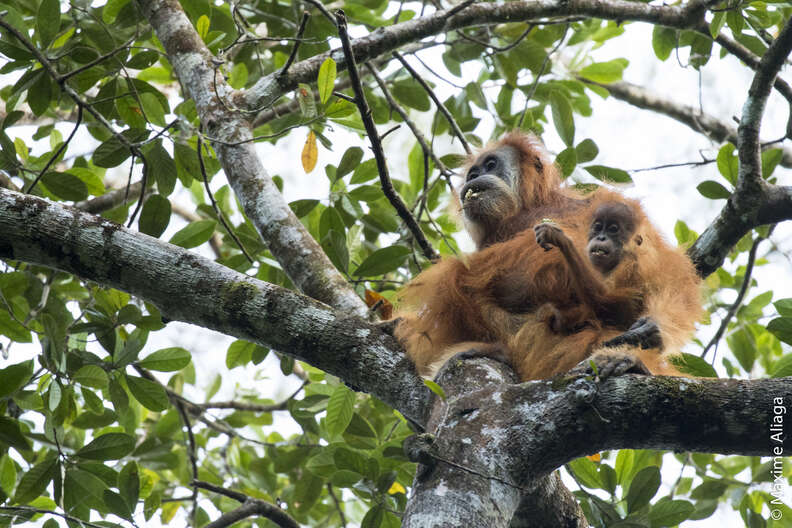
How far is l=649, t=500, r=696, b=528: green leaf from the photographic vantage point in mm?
3670

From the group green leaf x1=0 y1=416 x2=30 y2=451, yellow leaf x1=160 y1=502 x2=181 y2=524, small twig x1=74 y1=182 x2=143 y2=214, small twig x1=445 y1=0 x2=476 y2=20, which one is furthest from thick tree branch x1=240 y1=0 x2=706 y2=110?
yellow leaf x1=160 y1=502 x2=181 y2=524

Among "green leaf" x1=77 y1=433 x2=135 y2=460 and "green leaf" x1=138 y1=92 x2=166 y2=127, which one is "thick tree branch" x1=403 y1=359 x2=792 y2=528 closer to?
"green leaf" x1=77 y1=433 x2=135 y2=460

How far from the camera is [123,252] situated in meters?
3.06

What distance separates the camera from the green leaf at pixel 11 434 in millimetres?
3635

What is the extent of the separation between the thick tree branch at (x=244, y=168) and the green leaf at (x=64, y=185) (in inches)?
32.4

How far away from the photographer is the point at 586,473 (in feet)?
13.1

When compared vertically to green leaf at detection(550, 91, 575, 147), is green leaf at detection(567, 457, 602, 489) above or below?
below

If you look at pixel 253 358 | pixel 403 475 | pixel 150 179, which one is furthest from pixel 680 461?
pixel 150 179

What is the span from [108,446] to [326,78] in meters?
2.21

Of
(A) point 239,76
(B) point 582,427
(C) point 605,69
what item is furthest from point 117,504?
(C) point 605,69

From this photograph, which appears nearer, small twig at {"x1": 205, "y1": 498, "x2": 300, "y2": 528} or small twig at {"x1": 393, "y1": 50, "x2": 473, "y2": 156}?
small twig at {"x1": 205, "y1": 498, "x2": 300, "y2": 528}

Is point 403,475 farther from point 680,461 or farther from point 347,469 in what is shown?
point 680,461

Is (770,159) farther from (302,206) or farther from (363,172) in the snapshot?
(302,206)

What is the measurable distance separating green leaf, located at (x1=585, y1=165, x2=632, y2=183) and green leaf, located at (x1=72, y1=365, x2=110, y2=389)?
129 inches
